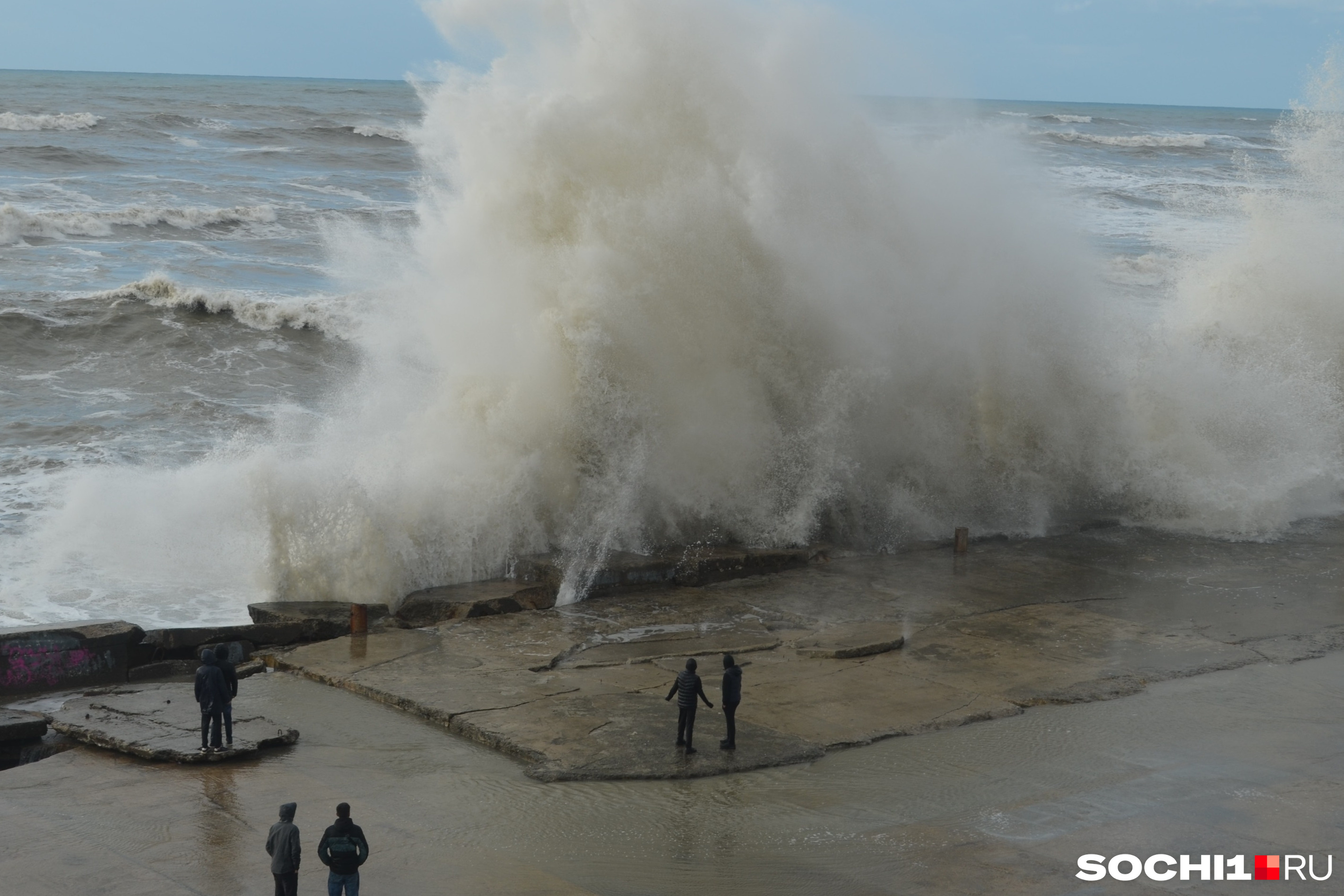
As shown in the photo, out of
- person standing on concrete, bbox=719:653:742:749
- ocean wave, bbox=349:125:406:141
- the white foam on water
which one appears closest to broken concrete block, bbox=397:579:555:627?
person standing on concrete, bbox=719:653:742:749

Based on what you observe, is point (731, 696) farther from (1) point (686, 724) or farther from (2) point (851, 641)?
(2) point (851, 641)

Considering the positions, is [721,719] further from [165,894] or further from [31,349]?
[31,349]

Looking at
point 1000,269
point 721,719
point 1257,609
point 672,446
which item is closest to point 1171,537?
point 1257,609

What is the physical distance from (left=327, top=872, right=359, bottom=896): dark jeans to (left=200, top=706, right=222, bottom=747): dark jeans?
7.42 feet

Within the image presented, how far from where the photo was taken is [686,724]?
26.3ft

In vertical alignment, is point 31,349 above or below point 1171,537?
above

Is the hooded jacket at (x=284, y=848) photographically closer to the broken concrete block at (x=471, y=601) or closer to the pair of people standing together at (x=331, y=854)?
the pair of people standing together at (x=331, y=854)

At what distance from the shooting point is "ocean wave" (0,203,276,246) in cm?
2827

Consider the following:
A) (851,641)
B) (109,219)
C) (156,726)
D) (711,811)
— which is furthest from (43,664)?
(109,219)

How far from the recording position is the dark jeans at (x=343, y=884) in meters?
5.84

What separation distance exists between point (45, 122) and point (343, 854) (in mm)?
48793

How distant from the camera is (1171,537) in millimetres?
13953

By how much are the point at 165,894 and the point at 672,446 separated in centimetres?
775

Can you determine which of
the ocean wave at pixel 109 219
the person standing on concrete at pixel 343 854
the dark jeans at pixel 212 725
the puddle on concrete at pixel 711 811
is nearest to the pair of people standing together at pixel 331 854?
the person standing on concrete at pixel 343 854
